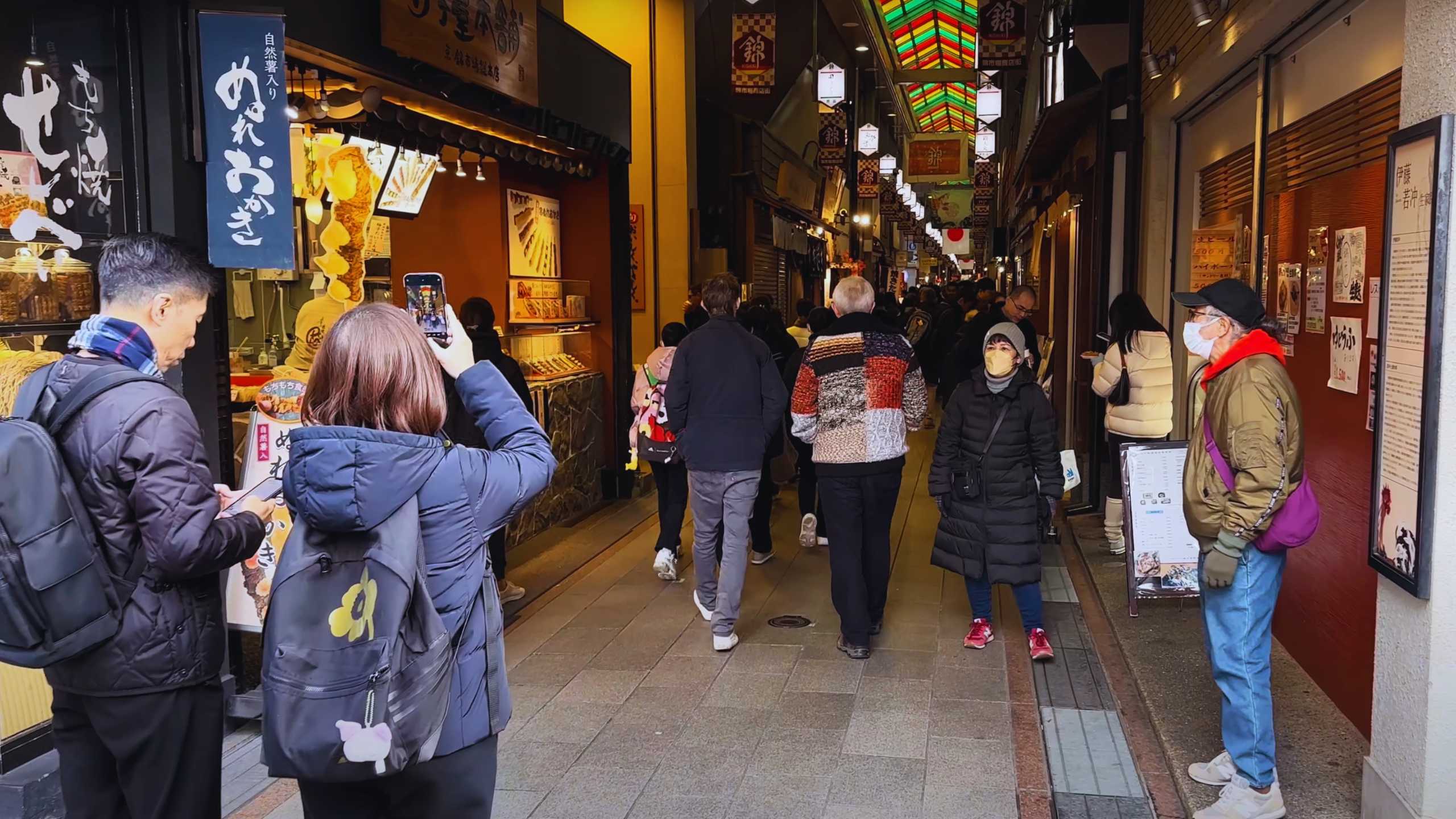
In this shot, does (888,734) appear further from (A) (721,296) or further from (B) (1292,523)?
(A) (721,296)

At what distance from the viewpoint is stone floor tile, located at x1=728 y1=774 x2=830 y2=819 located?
13.5ft

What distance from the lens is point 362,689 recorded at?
7.05 feet

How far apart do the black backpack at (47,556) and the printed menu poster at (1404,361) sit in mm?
3590

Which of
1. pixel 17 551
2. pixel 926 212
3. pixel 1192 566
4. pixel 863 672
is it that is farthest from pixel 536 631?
pixel 926 212

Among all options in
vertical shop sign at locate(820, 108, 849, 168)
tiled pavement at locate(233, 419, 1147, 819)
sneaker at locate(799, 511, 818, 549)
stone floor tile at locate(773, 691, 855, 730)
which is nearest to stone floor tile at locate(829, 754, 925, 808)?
tiled pavement at locate(233, 419, 1147, 819)

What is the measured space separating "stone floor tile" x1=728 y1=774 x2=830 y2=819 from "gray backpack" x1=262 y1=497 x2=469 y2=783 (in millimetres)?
2206

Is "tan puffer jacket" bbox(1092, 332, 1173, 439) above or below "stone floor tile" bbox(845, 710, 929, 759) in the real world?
above

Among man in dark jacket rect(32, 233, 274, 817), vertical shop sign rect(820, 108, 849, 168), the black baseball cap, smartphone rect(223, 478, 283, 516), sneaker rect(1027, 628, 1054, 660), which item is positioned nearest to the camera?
man in dark jacket rect(32, 233, 274, 817)

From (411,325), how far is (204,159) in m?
2.85

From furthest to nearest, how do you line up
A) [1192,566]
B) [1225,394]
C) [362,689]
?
1. [1192,566]
2. [1225,394]
3. [362,689]

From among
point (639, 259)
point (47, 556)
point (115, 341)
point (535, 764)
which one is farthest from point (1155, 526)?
point (639, 259)

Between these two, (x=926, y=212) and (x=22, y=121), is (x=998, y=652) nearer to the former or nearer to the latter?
(x=22, y=121)

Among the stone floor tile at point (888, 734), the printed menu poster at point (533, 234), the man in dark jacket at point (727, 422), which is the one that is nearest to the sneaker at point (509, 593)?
the man in dark jacket at point (727, 422)

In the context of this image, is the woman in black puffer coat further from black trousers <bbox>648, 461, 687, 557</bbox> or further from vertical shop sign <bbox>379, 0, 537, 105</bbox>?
vertical shop sign <bbox>379, 0, 537, 105</bbox>
